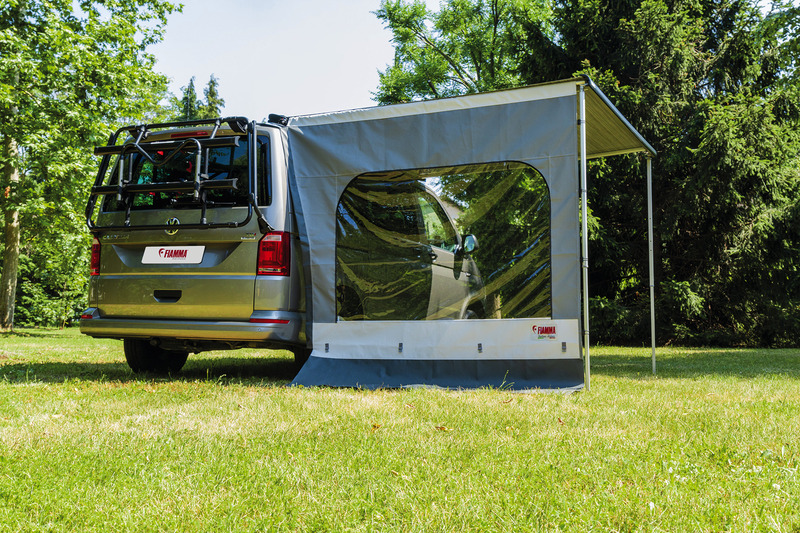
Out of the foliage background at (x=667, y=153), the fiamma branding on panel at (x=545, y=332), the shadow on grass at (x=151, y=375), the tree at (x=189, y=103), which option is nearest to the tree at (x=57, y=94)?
the foliage background at (x=667, y=153)

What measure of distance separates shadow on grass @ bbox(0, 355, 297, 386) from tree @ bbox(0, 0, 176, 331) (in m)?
8.36

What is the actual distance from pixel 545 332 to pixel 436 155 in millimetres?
1730

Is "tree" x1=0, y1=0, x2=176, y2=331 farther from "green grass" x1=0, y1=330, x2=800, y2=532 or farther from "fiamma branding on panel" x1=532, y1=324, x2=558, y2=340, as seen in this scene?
"fiamma branding on panel" x1=532, y1=324, x2=558, y2=340

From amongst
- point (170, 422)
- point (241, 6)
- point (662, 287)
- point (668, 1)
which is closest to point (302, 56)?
point (241, 6)

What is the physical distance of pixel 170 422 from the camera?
3.54m

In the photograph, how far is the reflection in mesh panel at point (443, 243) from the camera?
546 centimetres

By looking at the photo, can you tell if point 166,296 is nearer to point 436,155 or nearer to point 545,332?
point 436,155

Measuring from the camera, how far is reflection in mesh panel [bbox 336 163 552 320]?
17.9ft

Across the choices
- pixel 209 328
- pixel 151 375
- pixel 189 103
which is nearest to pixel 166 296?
pixel 209 328

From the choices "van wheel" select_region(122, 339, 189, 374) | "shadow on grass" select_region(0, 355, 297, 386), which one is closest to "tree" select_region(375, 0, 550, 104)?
"shadow on grass" select_region(0, 355, 297, 386)

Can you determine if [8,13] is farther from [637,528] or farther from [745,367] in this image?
[637,528]

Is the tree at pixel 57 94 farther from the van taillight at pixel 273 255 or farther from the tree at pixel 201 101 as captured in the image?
the tree at pixel 201 101

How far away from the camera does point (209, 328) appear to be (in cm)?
517

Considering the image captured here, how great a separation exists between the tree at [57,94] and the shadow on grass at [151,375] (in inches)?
329
